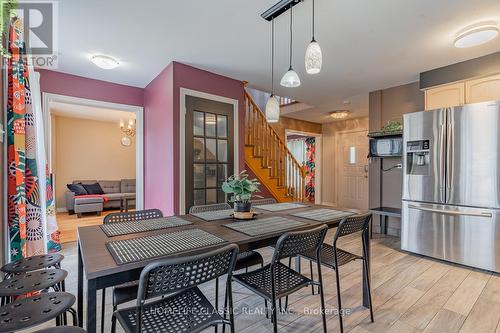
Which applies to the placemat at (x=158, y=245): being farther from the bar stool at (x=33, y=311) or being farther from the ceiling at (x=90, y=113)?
the ceiling at (x=90, y=113)

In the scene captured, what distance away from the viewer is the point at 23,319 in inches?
37.9

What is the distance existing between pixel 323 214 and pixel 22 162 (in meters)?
2.46

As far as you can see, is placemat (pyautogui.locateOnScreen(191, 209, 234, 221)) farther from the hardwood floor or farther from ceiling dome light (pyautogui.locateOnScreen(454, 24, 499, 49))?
ceiling dome light (pyautogui.locateOnScreen(454, 24, 499, 49))

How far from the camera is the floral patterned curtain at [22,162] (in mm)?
1840

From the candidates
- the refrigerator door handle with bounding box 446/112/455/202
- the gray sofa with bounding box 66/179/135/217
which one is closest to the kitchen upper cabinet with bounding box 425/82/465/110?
the refrigerator door handle with bounding box 446/112/455/202

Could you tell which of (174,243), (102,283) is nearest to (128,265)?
(102,283)

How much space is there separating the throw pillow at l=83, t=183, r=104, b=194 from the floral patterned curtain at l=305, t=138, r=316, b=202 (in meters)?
6.03

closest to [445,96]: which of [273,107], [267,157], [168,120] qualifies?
[273,107]

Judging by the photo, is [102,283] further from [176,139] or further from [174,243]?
[176,139]

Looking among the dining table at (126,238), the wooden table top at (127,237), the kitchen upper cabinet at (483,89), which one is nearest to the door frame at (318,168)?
the kitchen upper cabinet at (483,89)

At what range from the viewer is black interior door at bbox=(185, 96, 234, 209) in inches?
127

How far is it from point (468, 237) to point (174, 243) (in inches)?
128

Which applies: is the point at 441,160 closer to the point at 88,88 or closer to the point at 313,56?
the point at 313,56

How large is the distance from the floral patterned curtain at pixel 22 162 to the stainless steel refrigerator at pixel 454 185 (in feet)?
13.5
